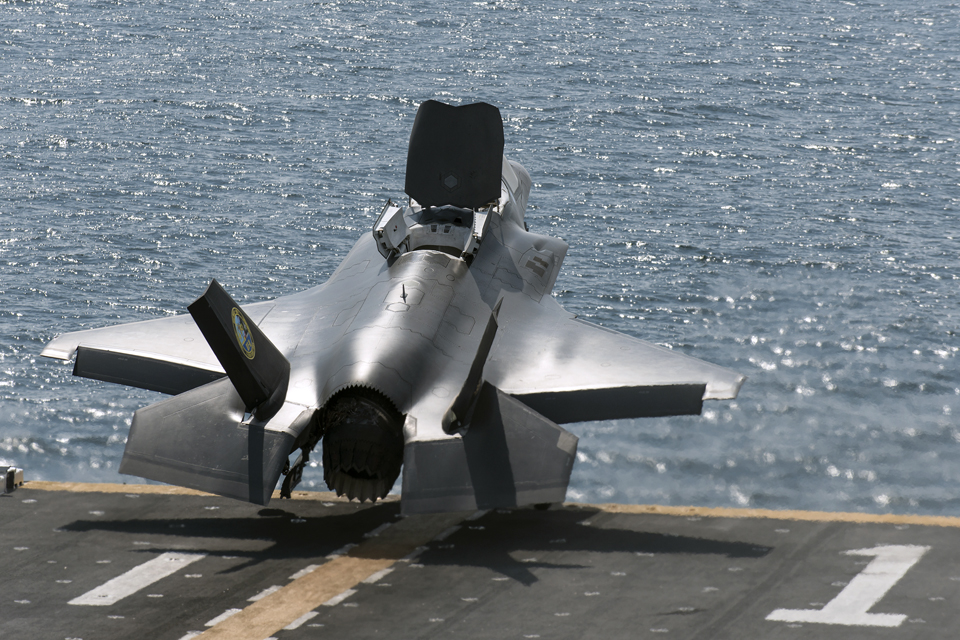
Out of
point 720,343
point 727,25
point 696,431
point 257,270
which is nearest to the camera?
point 696,431

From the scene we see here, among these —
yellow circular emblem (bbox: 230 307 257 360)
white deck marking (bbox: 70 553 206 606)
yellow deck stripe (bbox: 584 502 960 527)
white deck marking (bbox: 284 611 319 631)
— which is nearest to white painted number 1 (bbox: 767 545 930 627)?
yellow deck stripe (bbox: 584 502 960 527)

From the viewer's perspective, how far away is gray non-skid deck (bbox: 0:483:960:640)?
1747 cm

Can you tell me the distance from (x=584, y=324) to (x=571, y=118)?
3262cm

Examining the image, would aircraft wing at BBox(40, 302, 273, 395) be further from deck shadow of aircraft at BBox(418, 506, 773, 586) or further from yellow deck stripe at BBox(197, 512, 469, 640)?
deck shadow of aircraft at BBox(418, 506, 773, 586)

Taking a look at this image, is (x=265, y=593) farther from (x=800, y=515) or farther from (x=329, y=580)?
(x=800, y=515)

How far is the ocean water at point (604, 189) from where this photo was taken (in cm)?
2986

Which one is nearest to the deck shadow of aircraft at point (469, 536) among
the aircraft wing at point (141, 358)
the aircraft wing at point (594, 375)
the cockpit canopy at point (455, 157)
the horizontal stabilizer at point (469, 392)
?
the aircraft wing at point (594, 375)

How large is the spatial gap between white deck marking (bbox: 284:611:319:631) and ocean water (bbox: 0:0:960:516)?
10.5 meters

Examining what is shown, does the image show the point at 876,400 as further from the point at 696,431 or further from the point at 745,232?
the point at 745,232

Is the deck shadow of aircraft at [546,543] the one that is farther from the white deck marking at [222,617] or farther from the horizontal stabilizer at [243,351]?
the horizontal stabilizer at [243,351]

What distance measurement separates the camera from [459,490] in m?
19.3

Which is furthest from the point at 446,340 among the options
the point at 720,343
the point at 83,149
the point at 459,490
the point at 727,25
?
the point at 727,25

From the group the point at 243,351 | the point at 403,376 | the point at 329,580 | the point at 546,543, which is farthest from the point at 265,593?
the point at 546,543

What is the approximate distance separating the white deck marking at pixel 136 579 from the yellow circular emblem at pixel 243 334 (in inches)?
148
